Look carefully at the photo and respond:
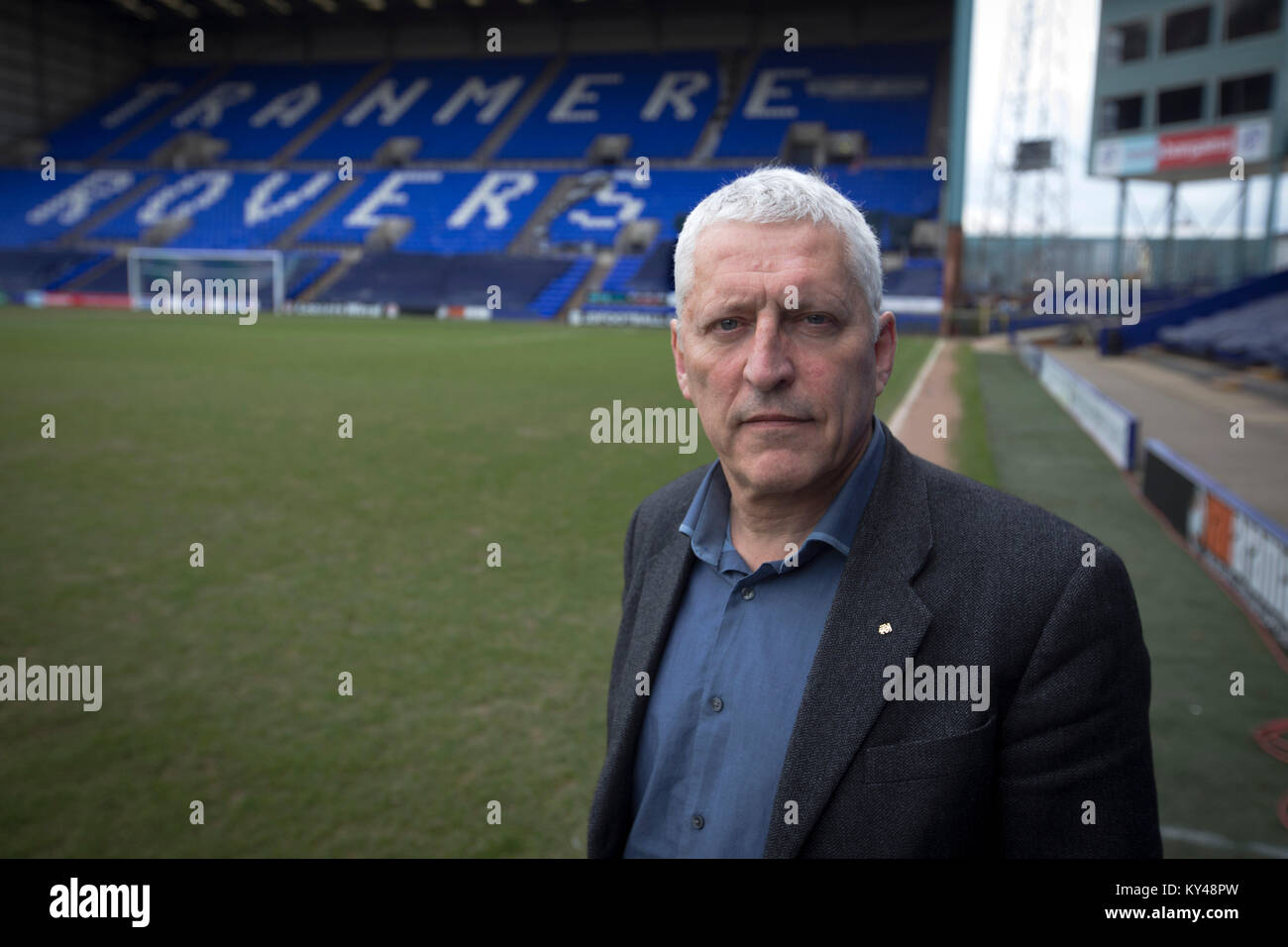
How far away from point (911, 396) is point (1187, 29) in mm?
23435

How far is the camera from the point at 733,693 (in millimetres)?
1808

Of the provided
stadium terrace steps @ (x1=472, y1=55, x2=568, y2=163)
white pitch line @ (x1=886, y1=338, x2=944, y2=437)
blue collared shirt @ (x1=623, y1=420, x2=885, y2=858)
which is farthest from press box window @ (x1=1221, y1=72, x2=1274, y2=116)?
blue collared shirt @ (x1=623, y1=420, x2=885, y2=858)

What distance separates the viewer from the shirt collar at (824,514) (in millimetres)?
1864

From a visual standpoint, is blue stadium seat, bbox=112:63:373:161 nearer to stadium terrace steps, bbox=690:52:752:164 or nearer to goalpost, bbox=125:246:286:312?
goalpost, bbox=125:246:286:312

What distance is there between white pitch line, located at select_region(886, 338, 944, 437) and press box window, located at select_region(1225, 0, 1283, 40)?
14128mm

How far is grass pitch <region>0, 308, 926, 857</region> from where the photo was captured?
12.0 feet

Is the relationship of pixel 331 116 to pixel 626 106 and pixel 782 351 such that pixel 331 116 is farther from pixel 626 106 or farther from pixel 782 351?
pixel 782 351

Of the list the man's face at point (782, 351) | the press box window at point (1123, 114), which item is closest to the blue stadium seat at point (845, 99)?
the press box window at point (1123, 114)

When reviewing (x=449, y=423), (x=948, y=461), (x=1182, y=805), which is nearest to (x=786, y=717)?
(x=1182, y=805)

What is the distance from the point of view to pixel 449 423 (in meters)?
12.8

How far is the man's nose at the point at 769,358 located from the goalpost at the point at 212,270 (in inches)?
1669

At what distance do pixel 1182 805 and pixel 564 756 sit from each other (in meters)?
2.57
